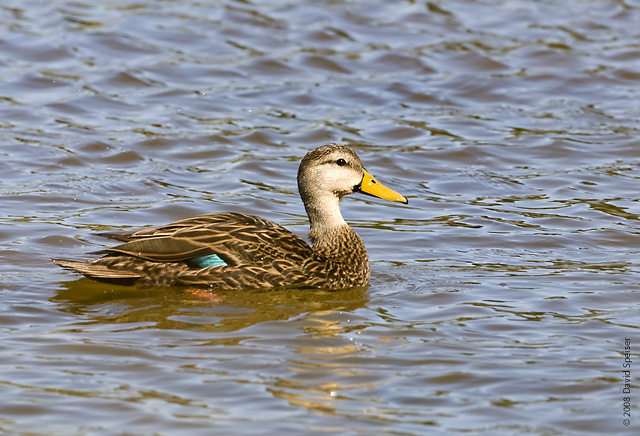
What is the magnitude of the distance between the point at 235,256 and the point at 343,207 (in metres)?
3.17

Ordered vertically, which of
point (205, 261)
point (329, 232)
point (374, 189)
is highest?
point (374, 189)

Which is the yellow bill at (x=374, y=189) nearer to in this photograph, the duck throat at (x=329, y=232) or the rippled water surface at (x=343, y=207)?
the duck throat at (x=329, y=232)

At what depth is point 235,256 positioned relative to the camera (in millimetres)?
9398

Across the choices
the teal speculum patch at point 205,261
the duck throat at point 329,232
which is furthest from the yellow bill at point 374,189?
the teal speculum patch at point 205,261

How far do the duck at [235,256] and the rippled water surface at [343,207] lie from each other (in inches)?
6.7

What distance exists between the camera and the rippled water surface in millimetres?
7082

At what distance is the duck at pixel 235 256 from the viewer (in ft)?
30.5

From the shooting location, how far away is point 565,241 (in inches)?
428

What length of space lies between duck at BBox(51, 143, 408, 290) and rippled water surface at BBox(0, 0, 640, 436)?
0.56 ft

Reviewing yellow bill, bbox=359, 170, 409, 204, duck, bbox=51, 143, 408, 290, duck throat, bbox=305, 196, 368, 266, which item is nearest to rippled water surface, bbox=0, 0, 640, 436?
duck, bbox=51, 143, 408, 290

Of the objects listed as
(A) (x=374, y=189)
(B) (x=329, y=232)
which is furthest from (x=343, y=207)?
(B) (x=329, y=232)

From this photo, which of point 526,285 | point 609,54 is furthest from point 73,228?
point 609,54

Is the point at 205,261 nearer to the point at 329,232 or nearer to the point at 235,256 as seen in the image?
the point at 235,256

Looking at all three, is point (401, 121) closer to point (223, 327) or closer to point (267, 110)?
point (267, 110)
